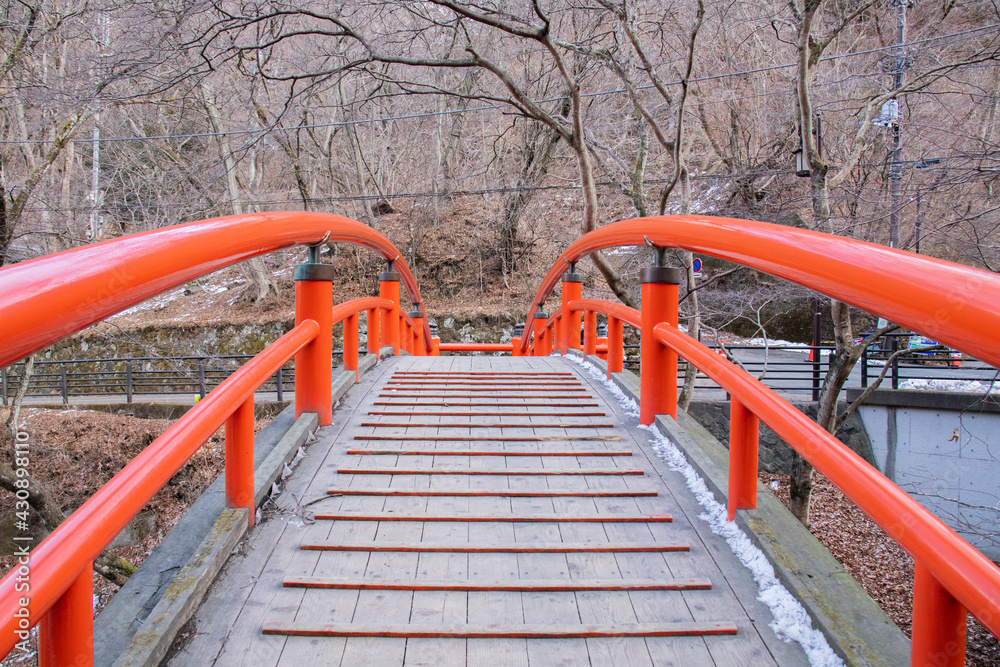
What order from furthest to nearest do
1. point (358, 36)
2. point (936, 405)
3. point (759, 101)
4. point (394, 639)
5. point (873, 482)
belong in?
point (759, 101)
point (936, 405)
point (358, 36)
point (394, 639)
point (873, 482)

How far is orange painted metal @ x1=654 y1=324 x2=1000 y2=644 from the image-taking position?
1.03 metres

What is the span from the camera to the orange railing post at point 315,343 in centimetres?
307

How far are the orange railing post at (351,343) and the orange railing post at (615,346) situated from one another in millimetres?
1681

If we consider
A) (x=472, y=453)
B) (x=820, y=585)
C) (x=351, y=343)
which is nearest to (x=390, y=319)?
(x=351, y=343)

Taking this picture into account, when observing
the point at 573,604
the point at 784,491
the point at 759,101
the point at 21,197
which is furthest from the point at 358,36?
the point at 784,491

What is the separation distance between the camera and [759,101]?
553 inches

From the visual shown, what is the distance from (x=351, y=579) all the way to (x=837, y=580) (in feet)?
4.90

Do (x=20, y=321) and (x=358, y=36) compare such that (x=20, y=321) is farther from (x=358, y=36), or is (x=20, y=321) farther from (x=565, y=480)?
(x=358, y=36)

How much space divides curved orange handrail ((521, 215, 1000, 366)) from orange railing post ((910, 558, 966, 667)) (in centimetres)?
48

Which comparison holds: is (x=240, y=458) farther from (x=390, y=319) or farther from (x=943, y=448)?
(x=943, y=448)

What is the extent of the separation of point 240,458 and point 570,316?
4475 mm

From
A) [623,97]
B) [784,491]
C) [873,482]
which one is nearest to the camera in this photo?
[873,482]

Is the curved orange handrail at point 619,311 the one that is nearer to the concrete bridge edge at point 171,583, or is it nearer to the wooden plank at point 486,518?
the wooden plank at point 486,518

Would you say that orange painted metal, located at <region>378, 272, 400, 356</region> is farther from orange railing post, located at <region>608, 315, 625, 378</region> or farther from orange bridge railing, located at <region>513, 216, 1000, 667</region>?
orange bridge railing, located at <region>513, 216, 1000, 667</region>
